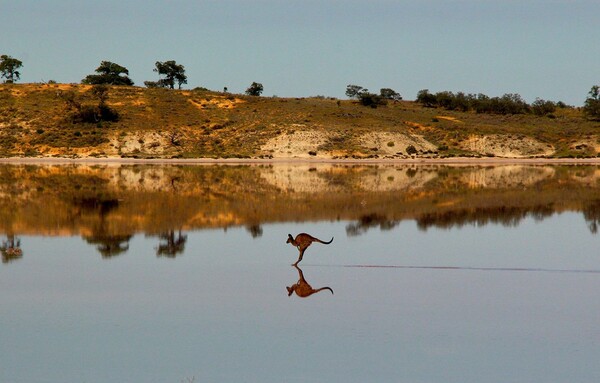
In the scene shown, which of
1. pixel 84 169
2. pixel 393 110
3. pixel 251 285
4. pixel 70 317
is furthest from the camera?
pixel 393 110

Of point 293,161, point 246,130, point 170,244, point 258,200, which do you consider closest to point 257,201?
point 258,200

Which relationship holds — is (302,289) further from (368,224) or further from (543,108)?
(543,108)

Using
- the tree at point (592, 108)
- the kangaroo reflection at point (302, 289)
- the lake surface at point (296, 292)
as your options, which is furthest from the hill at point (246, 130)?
the kangaroo reflection at point (302, 289)

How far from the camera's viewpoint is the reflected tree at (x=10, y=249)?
22.1 meters

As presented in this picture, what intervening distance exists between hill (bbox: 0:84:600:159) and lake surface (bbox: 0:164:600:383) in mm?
55603

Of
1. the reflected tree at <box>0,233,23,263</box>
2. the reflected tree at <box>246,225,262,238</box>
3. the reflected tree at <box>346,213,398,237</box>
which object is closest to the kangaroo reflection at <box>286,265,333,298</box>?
the reflected tree at <box>0,233,23,263</box>

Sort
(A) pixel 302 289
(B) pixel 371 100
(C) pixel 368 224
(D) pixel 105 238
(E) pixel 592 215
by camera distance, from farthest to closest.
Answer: (B) pixel 371 100 → (E) pixel 592 215 → (C) pixel 368 224 → (D) pixel 105 238 → (A) pixel 302 289

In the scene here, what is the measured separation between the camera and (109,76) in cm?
13200

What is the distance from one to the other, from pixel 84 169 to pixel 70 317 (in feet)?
182

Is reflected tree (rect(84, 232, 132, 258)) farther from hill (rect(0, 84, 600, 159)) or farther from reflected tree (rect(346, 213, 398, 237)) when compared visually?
hill (rect(0, 84, 600, 159))

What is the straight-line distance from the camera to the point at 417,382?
11703 millimetres

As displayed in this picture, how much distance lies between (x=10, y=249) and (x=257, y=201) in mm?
16191

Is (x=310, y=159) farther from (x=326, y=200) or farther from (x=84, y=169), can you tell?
(x=326, y=200)

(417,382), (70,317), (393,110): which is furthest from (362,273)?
(393,110)
